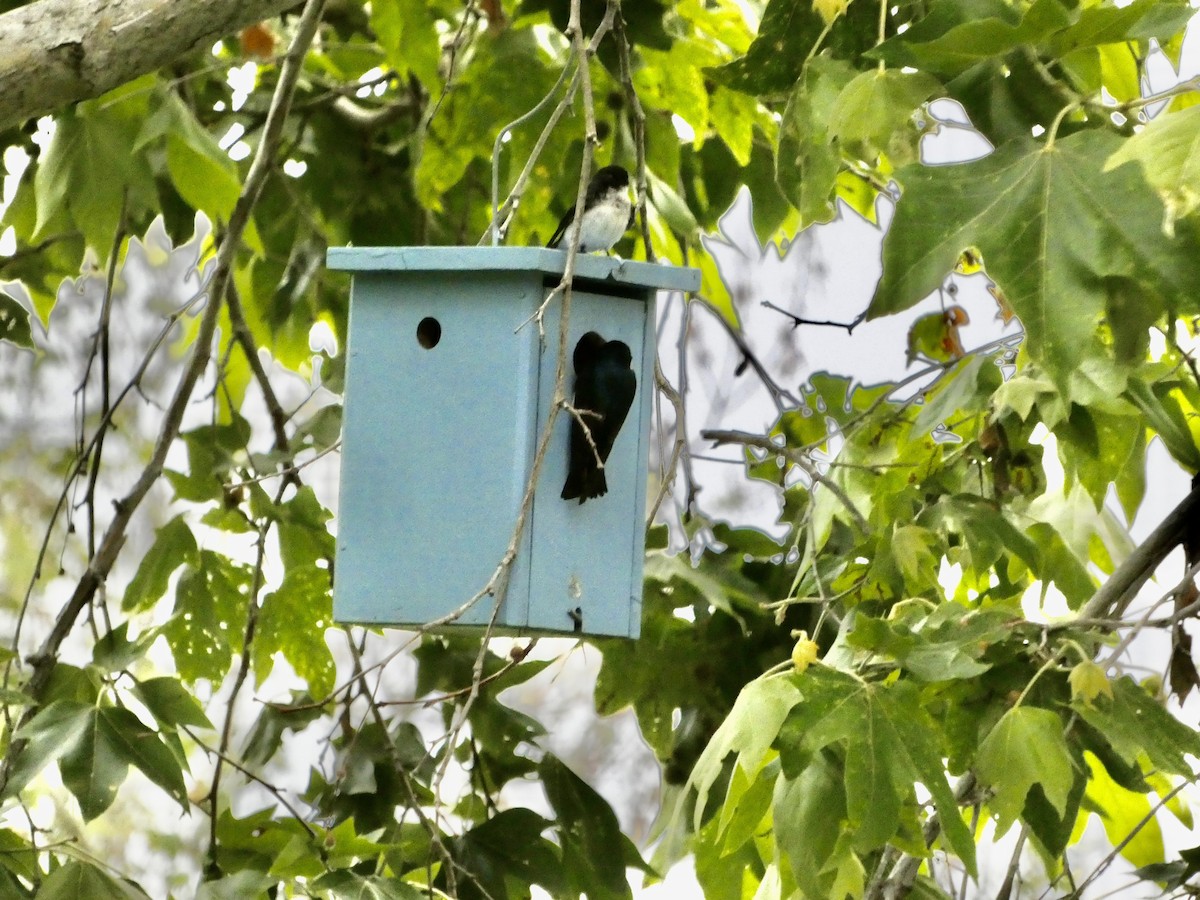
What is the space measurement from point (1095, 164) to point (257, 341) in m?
2.02

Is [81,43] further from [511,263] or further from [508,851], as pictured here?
[508,851]

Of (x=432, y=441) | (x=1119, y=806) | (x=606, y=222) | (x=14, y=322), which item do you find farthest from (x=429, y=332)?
(x=1119, y=806)

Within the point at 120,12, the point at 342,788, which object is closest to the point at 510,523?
the point at 120,12

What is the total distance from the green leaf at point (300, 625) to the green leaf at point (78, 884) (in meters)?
0.46

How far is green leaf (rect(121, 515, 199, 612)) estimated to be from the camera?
2.32 m

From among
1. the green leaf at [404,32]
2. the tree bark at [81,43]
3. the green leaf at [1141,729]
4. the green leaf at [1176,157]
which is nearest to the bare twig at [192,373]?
the green leaf at [404,32]

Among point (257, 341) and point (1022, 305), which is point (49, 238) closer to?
point (257, 341)

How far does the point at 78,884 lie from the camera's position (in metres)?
1.86

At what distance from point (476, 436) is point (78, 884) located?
0.78 meters

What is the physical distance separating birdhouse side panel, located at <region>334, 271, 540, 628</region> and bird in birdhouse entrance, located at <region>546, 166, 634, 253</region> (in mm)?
164

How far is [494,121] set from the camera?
6.88 ft

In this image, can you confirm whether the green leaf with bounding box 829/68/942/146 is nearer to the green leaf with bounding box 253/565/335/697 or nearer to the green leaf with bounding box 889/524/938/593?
the green leaf with bounding box 889/524/938/593

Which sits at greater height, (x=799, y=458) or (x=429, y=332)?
(x=429, y=332)

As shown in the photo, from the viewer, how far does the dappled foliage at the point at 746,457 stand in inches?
53.3
